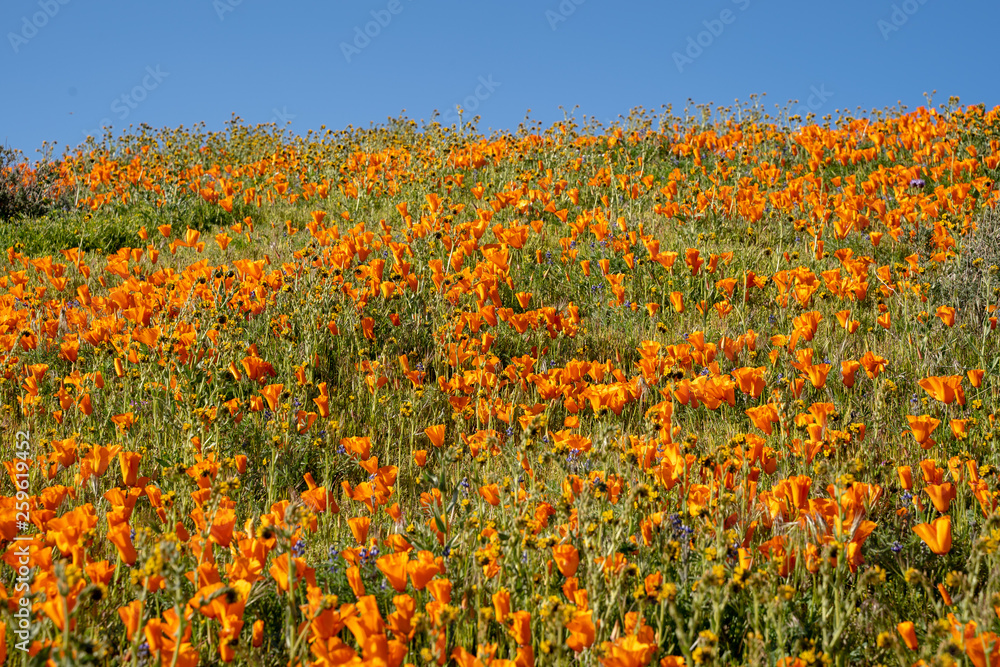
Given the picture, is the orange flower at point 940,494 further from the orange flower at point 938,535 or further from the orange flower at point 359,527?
the orange flower at point 359,527

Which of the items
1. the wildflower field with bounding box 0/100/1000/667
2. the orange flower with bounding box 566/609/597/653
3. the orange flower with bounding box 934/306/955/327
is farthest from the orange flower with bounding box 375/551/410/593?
the orange flower with bounding box 934/306/955/327

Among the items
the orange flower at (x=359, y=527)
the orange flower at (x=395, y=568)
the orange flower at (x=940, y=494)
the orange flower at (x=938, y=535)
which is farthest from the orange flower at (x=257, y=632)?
the orange flower at (x=940, y=494)

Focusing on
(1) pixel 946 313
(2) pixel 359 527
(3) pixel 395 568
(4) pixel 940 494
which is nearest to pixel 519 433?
(2) pixel 359 527

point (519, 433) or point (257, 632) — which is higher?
point (519, 433)

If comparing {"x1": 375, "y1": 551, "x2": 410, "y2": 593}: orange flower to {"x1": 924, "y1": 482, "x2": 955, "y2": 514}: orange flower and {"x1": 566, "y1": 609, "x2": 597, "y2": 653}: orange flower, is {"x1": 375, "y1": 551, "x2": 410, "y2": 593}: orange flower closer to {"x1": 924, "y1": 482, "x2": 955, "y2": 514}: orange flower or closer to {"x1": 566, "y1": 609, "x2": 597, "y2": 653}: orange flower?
{"x1": 566, "y1": 609, "x2": 597, "y2": 653}: orange flower

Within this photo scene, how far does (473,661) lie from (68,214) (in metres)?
8.44

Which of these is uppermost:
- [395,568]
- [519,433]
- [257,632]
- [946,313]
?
[946,313]

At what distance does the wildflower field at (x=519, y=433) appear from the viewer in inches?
69.6

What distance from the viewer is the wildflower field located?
1.77 m

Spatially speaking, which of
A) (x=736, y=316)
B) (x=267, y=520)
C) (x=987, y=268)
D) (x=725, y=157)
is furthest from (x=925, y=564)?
(x=725, y=157)

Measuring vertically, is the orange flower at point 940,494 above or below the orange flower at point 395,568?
above

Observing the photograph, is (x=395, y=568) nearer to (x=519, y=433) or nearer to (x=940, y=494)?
(x=519, y=433)

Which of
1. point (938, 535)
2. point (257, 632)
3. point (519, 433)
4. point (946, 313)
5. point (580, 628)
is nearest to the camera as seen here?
point (580, 628)

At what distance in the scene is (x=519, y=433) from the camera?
3.25m
